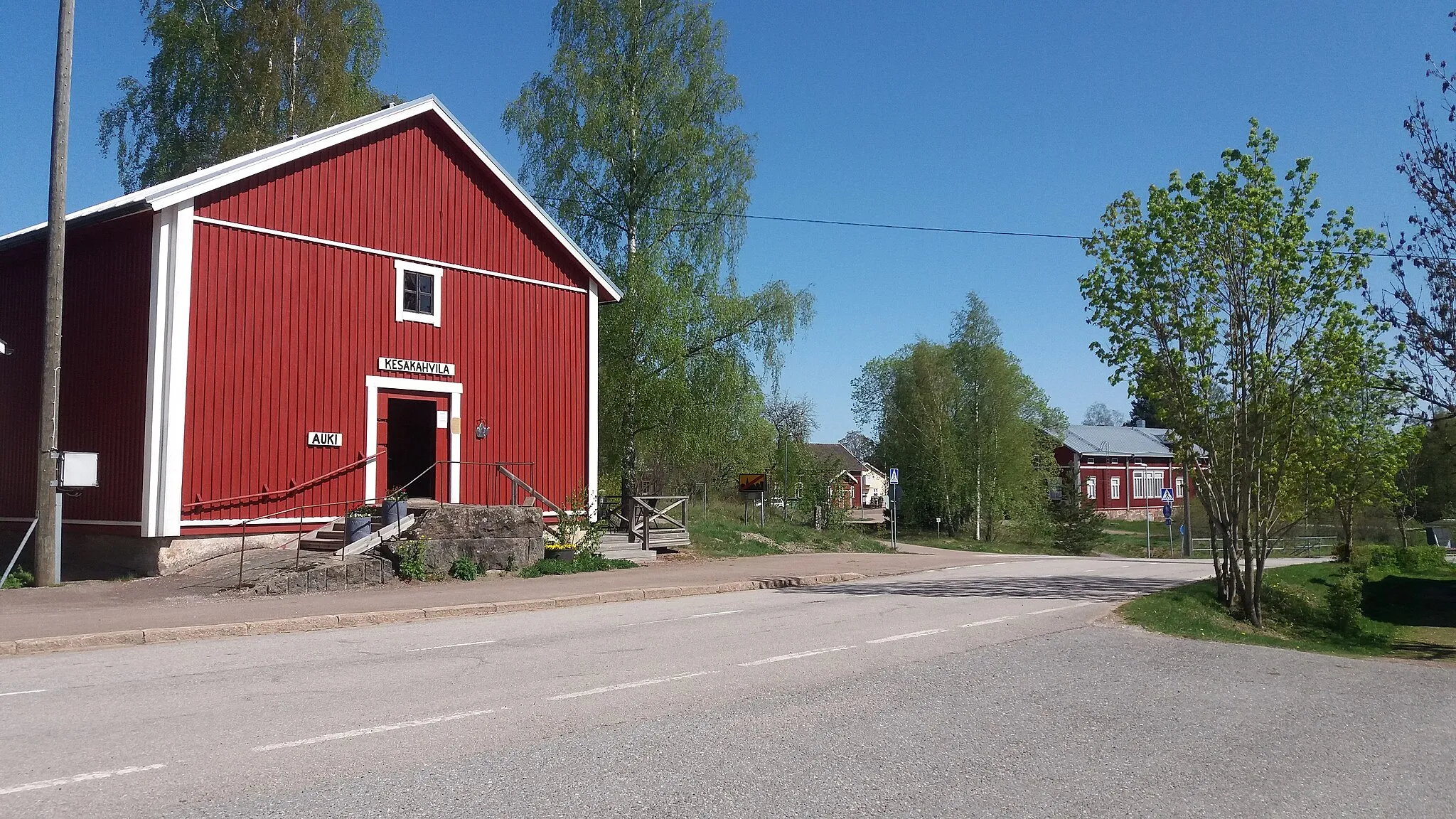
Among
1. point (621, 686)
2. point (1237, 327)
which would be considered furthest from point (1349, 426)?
point (621, 686)

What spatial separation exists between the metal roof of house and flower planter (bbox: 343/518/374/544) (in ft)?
191

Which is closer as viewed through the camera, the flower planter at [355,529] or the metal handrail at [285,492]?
the flower planter at [355,529]

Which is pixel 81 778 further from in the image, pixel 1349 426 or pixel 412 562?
pixel 1349 426

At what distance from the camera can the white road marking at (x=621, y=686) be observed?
25.9 ft

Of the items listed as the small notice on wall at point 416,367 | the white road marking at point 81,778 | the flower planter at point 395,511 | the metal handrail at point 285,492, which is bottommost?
the white road marking at point 81,778

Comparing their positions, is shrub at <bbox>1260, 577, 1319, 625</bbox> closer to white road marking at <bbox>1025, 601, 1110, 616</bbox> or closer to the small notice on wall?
white road marking at <bbox>1025, 601, 1110, 616</bbox>

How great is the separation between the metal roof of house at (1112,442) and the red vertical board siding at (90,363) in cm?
5986

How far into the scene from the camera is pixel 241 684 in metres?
8.41

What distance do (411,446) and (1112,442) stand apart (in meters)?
60.9

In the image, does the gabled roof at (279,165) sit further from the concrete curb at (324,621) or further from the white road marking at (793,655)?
the white road marking at (793,655)

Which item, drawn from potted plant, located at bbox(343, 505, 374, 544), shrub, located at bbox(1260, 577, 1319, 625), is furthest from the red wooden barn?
shrub, located at bbox(1260, 577, 1319, 625)

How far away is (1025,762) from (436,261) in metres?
17.3

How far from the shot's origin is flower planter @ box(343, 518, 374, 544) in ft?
56.7

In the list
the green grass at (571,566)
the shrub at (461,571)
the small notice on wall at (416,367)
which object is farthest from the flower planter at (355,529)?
the small notice on wall at (416,367)
